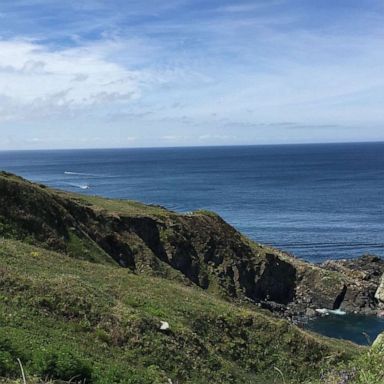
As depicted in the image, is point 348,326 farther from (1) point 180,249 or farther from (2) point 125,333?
(2) point 125,333

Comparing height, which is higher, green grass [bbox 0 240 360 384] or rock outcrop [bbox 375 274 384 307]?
green grass [bbox 0 240 360 384]

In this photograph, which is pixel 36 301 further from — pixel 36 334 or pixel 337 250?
pixel 337 250

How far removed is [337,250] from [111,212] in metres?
52.7

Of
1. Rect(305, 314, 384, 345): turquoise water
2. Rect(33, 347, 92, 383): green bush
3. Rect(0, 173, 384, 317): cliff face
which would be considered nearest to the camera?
Rect(33, 347, 92, 383): green bush

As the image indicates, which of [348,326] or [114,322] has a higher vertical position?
[114,322]

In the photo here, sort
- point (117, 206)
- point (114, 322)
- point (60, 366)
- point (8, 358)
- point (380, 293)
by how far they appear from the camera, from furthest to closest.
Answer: point (380, 293), point (117, 206), point (114, 322), point (60, 366), point (8, 358)

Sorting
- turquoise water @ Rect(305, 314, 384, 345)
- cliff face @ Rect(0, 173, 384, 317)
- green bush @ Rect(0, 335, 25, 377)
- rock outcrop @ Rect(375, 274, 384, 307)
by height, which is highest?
green bush @ Rect(0, 335, 25, 377)

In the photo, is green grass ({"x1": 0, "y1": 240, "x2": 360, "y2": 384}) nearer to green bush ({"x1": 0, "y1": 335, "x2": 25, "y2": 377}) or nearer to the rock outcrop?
green bush ({"x1": 0, "y1": 335, "x2": 25, "y2": 377})

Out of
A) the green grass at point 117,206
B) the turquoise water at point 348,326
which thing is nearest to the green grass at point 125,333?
the green grass at point 117,206

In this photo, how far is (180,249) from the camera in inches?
2633

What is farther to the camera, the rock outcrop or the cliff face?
the rock outcrop

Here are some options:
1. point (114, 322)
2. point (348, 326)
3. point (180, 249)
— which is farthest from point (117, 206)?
point (114, 322)

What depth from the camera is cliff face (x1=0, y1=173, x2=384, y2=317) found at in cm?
4591

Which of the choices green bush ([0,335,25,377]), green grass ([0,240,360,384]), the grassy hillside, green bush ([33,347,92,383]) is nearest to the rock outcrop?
the grassy hillside
